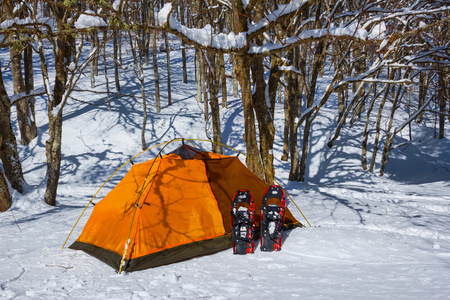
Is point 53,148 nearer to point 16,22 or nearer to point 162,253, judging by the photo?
point 16,22

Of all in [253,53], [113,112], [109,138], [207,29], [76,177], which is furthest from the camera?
[113,112]

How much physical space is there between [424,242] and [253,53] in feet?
14.1

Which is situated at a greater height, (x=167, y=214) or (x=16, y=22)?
(x=16, y=22)

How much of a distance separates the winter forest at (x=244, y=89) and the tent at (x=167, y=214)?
632mm

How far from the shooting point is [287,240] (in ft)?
17.2

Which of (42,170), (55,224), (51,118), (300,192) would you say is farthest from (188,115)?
(55,224)

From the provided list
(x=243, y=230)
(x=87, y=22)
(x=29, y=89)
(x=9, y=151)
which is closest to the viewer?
(x=243, y=230)

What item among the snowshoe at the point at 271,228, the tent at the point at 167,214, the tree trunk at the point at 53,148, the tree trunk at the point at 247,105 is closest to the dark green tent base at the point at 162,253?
the tent at the point at 167,214

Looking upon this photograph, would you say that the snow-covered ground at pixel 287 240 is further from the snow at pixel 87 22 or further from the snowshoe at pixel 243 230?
the snow at pixel 87 22

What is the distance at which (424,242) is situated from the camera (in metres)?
5.32

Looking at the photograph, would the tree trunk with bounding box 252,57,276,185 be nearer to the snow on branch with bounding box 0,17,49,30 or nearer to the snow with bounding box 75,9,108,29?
the snow with bounding box 75,9,108,29

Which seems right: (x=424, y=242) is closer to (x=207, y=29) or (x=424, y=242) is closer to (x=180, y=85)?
(x=207, y=29)

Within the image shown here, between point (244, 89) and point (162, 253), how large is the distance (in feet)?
12.8

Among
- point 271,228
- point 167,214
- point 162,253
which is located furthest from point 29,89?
point 271,228
